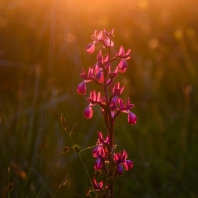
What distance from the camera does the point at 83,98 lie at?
2.28 metres

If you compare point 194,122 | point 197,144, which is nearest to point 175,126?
point 194,122

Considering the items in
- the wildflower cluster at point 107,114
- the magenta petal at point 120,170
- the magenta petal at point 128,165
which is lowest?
the magenta petal at point 120,170

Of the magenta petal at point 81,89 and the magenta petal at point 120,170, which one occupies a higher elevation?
the magenta petal at point 81,89

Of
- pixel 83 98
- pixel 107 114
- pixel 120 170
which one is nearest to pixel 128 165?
pixel 120 170

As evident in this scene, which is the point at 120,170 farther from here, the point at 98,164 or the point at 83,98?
the point at 83,98

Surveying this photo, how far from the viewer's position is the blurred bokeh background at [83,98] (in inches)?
85.1

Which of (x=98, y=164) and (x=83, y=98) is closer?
(x=98, y=164)

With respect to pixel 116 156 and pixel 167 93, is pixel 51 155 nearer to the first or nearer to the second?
pixel 116 156

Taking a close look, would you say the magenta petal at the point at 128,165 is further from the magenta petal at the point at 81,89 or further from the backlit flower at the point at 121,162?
the magenta petal at the point at 81,89

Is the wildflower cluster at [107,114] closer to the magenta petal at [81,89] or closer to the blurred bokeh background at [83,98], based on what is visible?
the magenta petal at [81,89]

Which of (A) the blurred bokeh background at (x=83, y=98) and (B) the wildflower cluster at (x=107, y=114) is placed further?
(A) the blurred bokeh background at (x=83, y=98)

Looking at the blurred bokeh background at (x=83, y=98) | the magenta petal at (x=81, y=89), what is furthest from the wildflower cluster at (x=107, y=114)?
the blurred bokeh background at (x=83, y=98)

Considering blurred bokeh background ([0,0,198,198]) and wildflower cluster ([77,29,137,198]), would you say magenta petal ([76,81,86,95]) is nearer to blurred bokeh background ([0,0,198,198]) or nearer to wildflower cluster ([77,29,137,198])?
wildflower cluster ([77,29,137,198])

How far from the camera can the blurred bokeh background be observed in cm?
216
